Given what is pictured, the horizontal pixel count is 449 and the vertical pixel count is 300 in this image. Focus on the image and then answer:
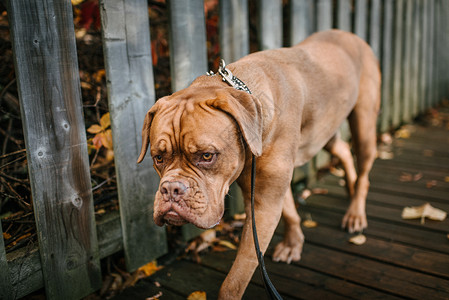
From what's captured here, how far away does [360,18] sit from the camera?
4.93 m

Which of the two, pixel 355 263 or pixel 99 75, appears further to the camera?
pixel 99 75

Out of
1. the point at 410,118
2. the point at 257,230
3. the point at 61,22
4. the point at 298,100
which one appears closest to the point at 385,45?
the point at 410,118

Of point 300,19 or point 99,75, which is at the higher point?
point 300,19

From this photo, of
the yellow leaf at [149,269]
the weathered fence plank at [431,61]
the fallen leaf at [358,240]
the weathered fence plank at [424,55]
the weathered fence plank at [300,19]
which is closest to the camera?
the yellow leaf at [149,269]

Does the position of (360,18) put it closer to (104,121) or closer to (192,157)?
(104,121)

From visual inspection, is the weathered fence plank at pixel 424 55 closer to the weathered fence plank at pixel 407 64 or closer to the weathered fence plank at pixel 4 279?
the weathered fence plank at pixel 407 64

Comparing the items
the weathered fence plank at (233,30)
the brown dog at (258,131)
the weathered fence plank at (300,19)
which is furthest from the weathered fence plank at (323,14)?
the weathered fence plank at (233,30)

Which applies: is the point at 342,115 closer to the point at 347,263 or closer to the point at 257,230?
the point at 347,263

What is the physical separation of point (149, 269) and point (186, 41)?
1.64 metres

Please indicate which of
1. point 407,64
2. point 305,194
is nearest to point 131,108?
point 305,194

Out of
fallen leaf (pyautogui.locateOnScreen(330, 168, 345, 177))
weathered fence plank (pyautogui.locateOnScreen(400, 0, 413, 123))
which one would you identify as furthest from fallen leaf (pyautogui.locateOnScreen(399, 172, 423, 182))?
weathered fence plank (pyautogui.locateOnScreen(400, 0, 413, 123))

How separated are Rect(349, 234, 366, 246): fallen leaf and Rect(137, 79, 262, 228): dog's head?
1.55 meters

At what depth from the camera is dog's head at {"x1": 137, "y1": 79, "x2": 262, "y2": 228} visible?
6.08ft

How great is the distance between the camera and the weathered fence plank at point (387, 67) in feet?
18.3
